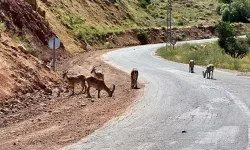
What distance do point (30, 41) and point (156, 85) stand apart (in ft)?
43.6

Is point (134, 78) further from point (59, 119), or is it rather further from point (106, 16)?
point (106, 16)

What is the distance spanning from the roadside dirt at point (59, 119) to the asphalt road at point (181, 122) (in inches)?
19.3

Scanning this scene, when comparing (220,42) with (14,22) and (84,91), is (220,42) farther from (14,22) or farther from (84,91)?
(84,91)

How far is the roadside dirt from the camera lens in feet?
36.3

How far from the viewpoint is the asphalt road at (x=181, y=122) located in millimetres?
10520

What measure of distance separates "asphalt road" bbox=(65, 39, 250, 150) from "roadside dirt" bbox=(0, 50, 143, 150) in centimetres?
49

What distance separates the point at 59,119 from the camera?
13.9 meters

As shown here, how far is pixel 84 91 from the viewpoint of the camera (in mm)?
19906

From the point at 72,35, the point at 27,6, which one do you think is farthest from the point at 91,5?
the point at 27,6

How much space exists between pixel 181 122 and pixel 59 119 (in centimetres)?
357

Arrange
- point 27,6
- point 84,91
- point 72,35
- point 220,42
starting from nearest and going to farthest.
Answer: point 84,91 → point 27,6 → point 72,35 → point 220,42

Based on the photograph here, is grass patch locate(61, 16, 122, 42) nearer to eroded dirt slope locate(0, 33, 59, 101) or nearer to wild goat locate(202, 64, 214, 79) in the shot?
wild goat locate(202, 64, 214, 79)

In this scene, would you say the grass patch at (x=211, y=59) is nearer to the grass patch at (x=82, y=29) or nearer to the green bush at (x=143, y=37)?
the grass patch at (x=82, y=29)

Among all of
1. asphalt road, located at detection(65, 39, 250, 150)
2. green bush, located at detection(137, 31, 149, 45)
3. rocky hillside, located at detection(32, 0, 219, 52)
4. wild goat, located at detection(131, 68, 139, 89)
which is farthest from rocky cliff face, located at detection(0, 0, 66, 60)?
green bush, located at detection(137, 31, 149, 45)
